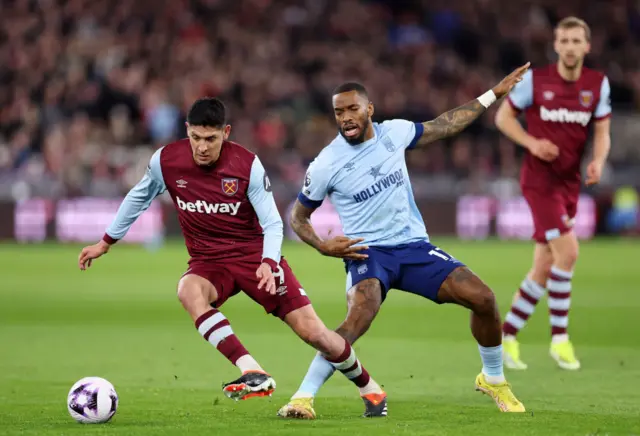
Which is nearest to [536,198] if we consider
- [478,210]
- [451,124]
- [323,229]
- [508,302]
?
[451,124]

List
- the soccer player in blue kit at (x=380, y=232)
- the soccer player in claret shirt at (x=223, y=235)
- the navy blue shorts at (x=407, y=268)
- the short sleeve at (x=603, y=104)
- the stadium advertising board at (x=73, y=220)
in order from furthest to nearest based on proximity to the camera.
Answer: the stadium advertising board at (x=73, y=220) → the short sleeve at (x=603, y=104) → the navy blue shorts at (x=407, y=268) → the soccer player in blue kit at (x=380, y=232) → the soccer player in claret shirt at (x=223, y=235)

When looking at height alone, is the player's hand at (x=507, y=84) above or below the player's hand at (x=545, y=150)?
above

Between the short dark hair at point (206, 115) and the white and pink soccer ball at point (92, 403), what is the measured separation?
5.60 ft

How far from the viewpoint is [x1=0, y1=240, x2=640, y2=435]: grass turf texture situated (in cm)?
693

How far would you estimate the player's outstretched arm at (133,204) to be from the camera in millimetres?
7605

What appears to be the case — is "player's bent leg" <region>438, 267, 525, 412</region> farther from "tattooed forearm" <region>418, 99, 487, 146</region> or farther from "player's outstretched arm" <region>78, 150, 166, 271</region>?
"player's outstretched arm" <region>78, 150, 166, 271</region>

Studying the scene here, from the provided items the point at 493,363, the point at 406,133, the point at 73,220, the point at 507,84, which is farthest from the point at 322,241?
the point at 73,220

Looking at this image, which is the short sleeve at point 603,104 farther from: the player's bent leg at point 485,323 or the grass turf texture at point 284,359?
the player's bent leg at point 485,323

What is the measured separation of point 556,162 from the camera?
10.0 m

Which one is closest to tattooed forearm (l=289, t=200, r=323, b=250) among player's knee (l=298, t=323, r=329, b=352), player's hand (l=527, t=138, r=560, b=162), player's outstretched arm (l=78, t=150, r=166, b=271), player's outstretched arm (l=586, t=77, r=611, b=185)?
player's knee (l=298, t=323, r=329, b=352)

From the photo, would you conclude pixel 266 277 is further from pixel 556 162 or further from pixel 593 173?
pixel 556 162

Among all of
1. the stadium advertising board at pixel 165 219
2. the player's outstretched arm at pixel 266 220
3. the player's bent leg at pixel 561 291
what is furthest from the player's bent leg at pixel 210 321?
the stadium advertising board at pixel 165 219

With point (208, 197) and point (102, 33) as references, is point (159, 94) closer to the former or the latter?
point (102, 33)

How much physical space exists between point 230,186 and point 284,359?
3.37 metres
